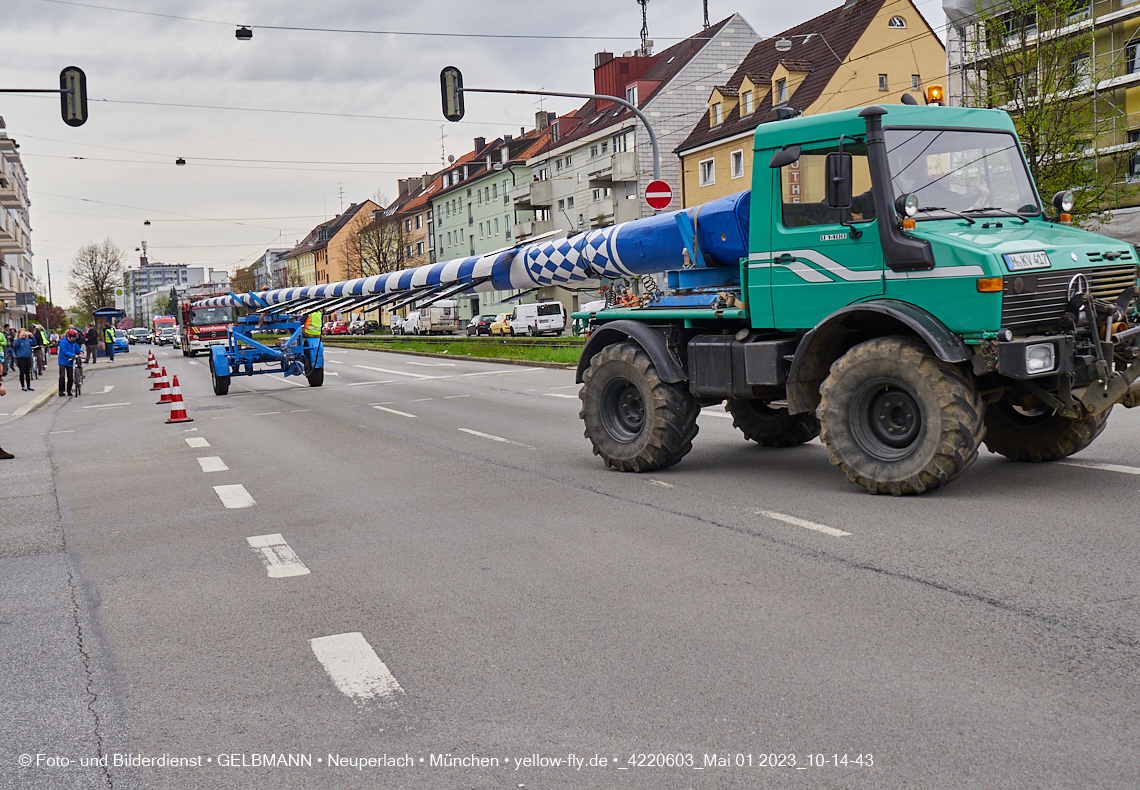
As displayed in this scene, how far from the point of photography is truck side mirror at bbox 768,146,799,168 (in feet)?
26.8

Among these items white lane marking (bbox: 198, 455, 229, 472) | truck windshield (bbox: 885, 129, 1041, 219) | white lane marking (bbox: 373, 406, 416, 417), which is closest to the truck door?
truck windshield (bbox: 885, 129, 1041, 219)

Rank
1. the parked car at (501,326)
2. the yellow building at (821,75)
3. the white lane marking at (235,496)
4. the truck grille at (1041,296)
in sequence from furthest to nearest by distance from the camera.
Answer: the parked car at (501,326) < the yellow building at (821,75) < the white lane marking at (235,496) < the truck grille at (1041,296)

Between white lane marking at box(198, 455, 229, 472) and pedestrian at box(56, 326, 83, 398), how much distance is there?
1556 cm

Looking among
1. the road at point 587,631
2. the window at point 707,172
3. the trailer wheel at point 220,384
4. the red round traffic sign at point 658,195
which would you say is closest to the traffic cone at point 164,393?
the trailer wheel at point 220,384

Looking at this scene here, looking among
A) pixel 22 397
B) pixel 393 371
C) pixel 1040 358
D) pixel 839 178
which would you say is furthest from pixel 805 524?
pixel 393 371

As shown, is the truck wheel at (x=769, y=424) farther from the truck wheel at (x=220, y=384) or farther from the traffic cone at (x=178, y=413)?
the truck wheel at (x=220, y=384)

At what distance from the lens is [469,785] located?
3.40 meters

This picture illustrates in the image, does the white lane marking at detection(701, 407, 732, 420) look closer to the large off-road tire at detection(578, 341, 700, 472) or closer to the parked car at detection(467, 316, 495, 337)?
the large off-road tire at detection(578, 341, 700, 472)

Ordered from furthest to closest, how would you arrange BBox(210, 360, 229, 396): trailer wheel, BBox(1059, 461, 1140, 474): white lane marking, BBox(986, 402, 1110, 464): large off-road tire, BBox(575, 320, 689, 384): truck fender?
BBox(210, 360, 229, 396): trailer wheel
BBox(575, 320, 689, 384): truck fender
BBox(986, 402, 1110, 464): large off-road tire
BBox(1059, 461, 1140, 474): white lane marking

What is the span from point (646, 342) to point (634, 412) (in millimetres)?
793

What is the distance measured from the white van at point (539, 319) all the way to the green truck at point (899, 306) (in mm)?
49425

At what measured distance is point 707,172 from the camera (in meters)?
53.1

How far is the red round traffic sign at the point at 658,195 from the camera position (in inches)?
753

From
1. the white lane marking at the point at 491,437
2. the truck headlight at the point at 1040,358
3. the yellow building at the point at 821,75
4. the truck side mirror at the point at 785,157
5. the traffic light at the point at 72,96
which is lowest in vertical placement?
the white lane marking at the point at 491,437
